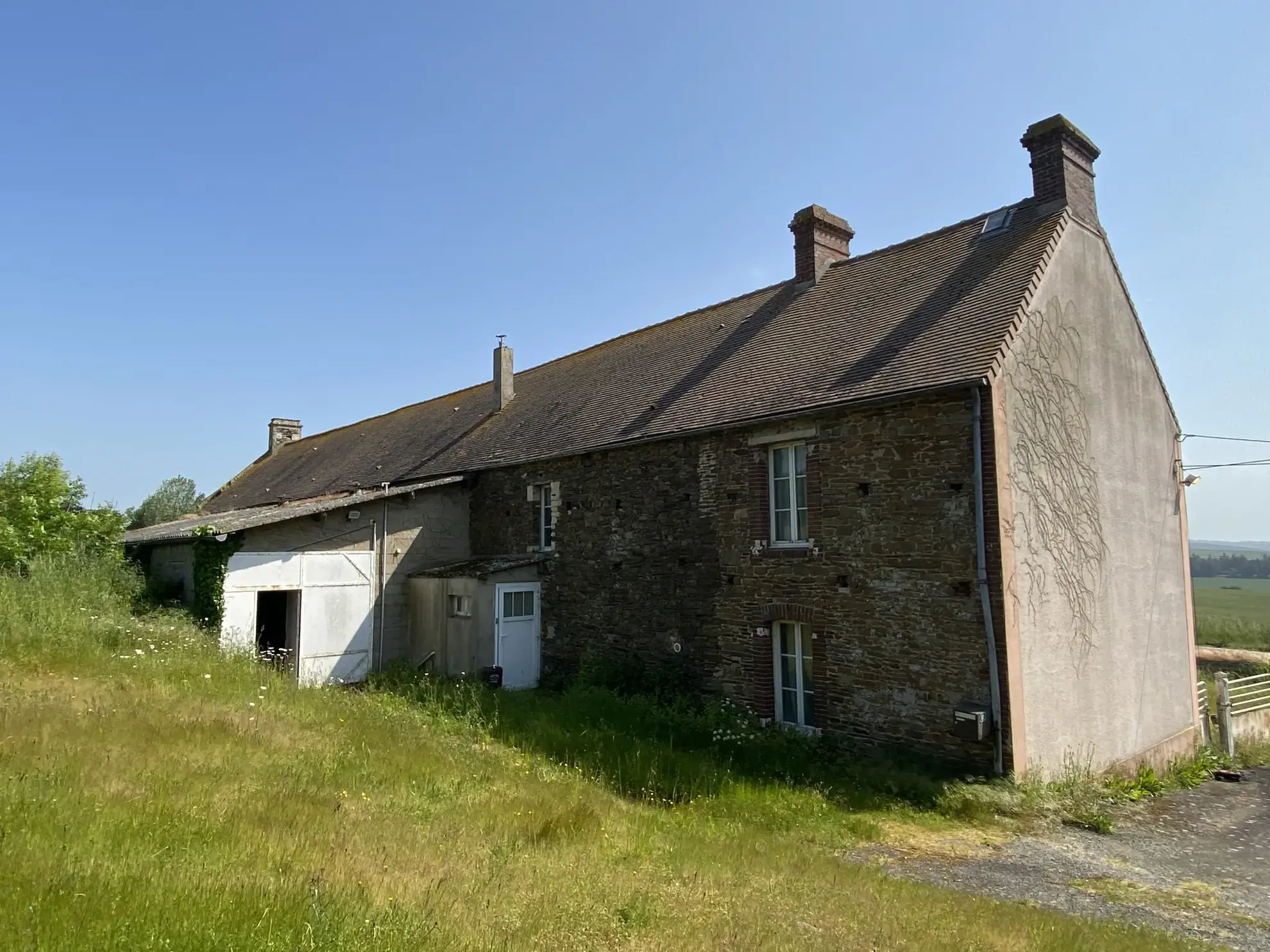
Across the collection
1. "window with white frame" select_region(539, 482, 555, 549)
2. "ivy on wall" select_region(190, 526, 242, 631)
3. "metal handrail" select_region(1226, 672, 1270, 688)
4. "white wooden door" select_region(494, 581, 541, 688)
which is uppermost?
"window with white frame" select_region(539, 482, 555, 549)

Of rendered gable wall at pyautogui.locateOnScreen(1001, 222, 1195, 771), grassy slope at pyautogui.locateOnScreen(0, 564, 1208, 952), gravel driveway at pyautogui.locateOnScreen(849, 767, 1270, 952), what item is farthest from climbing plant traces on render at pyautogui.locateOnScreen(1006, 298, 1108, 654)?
grassy slope at pyautogui.locateOnScreen(0, 564, 1208, 952)

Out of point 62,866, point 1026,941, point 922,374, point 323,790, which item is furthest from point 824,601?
point 62,866

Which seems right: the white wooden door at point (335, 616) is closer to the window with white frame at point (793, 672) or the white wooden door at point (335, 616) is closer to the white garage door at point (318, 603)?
the white garage door at point (318, 603)

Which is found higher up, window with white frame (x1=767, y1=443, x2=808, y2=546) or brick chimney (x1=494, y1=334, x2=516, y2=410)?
brick chimney (x1=494, y1=334, x2=516, y2=410)

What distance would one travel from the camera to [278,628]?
18406 mm

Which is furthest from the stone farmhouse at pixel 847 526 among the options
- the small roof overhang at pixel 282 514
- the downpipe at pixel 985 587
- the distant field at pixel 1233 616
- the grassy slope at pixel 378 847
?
the distant field at pixel 1233 616

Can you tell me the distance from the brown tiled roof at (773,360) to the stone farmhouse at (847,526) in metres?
0.08

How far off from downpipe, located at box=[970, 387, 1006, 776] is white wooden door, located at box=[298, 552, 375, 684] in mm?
12478

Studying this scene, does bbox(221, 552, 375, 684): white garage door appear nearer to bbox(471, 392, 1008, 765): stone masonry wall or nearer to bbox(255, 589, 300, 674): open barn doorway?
bbox(255, 589, 300, 674): open barn doorway

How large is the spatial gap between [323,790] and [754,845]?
13.7 feet

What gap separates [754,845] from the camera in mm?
7816

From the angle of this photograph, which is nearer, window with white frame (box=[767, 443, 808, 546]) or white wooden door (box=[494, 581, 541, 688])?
window with white frame (box=[767, 443, 808, 546])

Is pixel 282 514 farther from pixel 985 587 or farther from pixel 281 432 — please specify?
pixel 281 432

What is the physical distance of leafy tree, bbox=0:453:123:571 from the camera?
20.2 m
